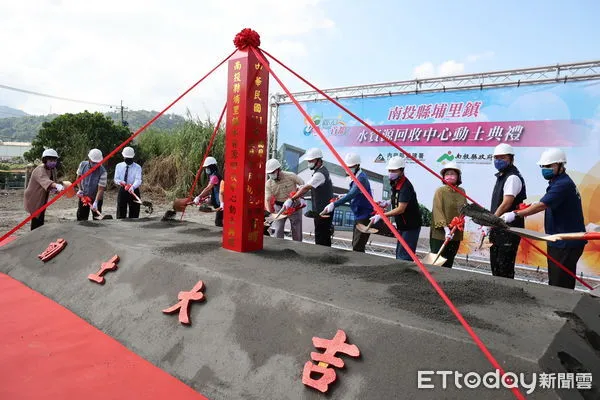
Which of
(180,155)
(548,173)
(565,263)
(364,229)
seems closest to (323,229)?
(364,229)

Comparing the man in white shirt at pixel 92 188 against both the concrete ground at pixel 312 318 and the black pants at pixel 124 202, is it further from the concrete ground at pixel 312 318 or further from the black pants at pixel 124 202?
the concrete ground at pixel 312 318

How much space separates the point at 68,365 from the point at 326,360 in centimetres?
162

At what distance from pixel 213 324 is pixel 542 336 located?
1.82 meters

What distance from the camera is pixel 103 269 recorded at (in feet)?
11.8

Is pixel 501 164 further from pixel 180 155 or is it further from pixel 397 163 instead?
pixel 180 155

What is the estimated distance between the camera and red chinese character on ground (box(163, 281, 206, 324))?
269 cm

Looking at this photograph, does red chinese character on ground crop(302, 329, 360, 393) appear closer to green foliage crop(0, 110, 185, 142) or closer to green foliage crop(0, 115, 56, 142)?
green foliage crop(0, 110, 185, 142)

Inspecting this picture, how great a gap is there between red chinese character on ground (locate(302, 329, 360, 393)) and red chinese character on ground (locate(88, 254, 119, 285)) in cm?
227

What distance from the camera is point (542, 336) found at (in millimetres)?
1863

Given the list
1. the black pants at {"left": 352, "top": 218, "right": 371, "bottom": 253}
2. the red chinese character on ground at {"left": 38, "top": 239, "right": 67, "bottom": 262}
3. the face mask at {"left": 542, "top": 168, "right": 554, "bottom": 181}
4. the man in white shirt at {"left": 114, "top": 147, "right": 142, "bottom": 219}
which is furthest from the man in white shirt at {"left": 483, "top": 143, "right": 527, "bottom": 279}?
the man in white shirt at {"left": 114, "top": 147, "right": 142, "bottom": 219}

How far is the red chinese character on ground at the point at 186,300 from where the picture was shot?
2689 mm

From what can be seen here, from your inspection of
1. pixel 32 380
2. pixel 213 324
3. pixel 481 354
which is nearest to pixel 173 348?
pixel 213 324

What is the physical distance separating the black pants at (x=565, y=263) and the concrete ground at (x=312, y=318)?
31.8 inches

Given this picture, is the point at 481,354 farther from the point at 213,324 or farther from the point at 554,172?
the point at 554,172
